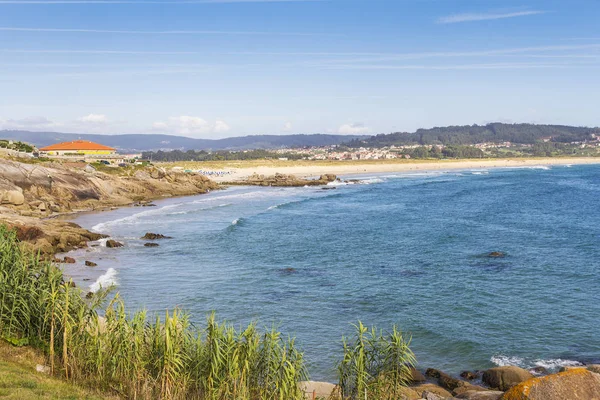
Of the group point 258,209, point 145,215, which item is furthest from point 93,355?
point 258,209

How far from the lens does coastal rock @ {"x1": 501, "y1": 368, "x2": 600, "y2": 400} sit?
13461mm

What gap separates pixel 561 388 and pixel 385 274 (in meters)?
24.9

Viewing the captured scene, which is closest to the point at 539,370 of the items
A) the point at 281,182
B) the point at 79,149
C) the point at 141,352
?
the point at 141,352

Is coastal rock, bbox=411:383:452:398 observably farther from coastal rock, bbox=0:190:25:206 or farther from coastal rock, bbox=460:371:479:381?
coastal rock, bbox=0:190:25:206

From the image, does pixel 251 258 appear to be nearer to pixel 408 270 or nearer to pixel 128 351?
pixel 408 270

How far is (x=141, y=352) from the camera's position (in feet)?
54.0

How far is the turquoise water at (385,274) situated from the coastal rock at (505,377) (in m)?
2.06

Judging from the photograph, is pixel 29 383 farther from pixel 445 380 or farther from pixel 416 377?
pixel 445 380

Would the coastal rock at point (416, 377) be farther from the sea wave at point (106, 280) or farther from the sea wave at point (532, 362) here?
the sea wave at point (106, 280)

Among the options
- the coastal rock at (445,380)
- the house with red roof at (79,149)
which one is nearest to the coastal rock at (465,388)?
the coastal rock at (445,380)

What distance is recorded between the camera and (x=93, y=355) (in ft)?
56.1

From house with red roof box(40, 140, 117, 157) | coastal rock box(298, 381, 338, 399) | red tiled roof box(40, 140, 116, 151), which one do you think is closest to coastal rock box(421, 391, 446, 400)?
coastal rock box(298, 381, 338, 399)

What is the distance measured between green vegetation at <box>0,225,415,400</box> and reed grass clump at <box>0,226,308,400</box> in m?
0.03

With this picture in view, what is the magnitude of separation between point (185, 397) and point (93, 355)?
3.52 meters
